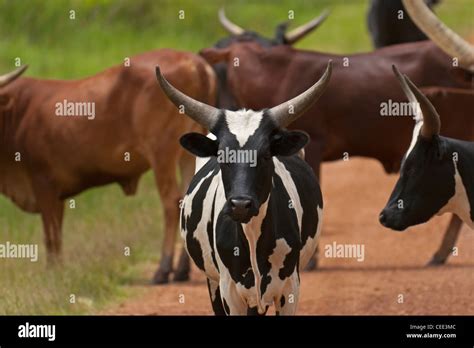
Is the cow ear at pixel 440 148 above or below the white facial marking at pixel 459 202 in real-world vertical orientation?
above

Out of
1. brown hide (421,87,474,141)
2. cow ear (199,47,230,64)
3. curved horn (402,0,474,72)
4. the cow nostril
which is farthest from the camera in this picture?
cow ear (199,47,230,64)

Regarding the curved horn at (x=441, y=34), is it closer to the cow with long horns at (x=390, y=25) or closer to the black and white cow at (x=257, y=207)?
the black and white cow at (x=257, y=207)

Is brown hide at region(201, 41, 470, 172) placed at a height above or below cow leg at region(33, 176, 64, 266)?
above

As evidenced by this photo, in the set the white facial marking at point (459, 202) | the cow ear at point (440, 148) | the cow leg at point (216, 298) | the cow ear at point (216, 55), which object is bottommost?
the cow ear at point (216, 55)

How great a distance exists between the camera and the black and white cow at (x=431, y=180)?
32.1 feet

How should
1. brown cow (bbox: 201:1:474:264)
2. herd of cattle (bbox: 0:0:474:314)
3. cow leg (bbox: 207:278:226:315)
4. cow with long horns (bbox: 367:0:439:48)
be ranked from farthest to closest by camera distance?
cow with long horns (bbox: 367:0:439:48)
brown cow (bbox: 201:1:474:264)
herd of cattle (bbox: 0:0:474:314)
cow leg (bbox: 207:278:226:315)

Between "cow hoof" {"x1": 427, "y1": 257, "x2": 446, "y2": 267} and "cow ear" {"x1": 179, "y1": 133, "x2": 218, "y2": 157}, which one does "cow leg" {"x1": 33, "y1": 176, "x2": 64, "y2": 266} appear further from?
"cow ear" {"x1": 179, "y1": 133, "x2": 218, "y2": 157}

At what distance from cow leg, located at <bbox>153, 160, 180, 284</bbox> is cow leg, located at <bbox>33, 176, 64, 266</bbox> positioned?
92 cm

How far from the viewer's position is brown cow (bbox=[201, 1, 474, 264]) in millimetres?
13812

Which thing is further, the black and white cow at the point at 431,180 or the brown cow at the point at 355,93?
the brown cow at the point at 355,93

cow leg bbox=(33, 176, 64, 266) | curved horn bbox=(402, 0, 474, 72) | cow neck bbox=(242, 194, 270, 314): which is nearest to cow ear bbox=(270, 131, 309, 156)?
cow neck bbox=(242, 194, 270, 314)

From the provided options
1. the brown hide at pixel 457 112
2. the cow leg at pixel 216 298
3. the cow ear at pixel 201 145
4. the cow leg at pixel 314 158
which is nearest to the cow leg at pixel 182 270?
the cow leg at pixel 314 158

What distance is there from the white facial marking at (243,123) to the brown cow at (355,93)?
4.38 meters

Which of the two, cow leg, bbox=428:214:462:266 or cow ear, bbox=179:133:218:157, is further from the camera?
cow leg, bbox=428:214:462:266
